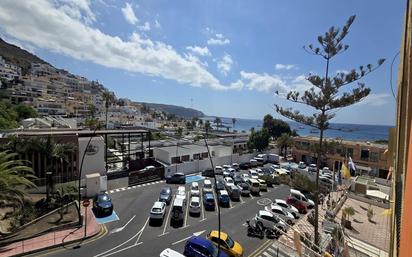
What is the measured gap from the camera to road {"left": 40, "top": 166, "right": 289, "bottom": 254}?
18.5 meters

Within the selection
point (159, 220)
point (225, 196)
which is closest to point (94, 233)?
point (159, 220)

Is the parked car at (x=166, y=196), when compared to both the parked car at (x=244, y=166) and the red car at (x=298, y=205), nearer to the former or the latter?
the red car at (x=298, y=205)

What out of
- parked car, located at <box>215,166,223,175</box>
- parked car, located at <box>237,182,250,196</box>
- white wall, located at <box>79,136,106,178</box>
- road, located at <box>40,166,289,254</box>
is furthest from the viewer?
A: parked car, located at <box>215,166,223,175</box>

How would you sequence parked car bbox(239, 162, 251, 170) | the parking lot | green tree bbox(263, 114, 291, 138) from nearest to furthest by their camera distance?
the parking lot
parked car bbox(239, 162, 251, 170)
green tree bbox(263, 114, 291, 138)

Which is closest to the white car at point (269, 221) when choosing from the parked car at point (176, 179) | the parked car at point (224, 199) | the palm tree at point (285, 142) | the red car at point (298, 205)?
the parked car at point (224, 199)

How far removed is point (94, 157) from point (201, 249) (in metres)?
23.2

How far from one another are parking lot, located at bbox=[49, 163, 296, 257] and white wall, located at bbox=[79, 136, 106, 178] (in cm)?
544

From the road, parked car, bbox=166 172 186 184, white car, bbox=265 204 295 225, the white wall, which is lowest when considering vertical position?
the road

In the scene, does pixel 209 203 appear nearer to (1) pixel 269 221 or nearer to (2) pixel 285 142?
(1) pixel 269 221

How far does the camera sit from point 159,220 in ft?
77.1

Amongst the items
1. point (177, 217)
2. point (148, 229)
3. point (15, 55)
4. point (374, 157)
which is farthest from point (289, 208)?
point (15, 55)

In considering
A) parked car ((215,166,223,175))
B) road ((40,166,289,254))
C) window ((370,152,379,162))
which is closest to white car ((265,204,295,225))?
road ((40,166,289,254))

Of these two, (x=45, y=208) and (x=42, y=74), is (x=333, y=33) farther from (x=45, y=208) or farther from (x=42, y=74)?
(x=42, y=74)

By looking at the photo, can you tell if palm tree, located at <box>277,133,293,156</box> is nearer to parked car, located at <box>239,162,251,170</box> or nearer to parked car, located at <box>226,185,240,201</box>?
parked car, located at <box>239,162,251,170</box>
